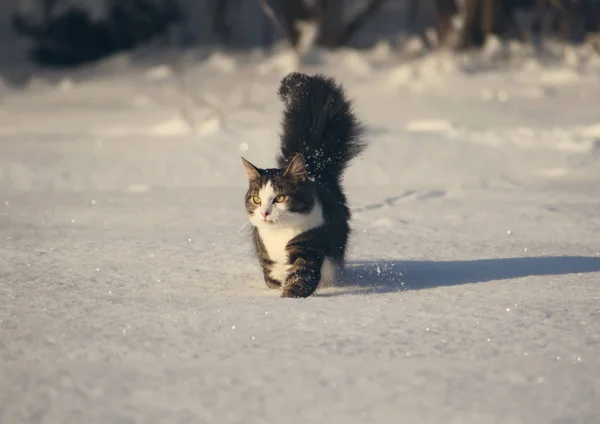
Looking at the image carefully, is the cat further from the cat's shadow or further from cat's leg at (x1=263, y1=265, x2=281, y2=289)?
the cat's shadow

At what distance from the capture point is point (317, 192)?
155 inches

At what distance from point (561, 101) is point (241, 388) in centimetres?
710

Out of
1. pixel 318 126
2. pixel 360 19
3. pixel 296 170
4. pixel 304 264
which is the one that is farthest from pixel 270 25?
pixel 304 264

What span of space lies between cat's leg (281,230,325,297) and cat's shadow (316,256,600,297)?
0.36 feet

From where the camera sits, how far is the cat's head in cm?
376

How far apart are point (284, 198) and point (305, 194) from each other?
0.33ft

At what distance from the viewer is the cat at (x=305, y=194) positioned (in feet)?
12.4

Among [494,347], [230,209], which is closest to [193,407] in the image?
[494,347]

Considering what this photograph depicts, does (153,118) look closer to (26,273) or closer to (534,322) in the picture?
(26,273)

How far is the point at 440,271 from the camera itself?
421 cm

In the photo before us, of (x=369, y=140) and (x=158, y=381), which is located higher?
(x=158, y=381)

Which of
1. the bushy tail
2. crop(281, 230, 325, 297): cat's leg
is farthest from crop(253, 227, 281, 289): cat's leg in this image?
the bushy tail

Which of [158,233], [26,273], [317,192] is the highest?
[317,192]

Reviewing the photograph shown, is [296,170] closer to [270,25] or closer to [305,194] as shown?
[305,194]
